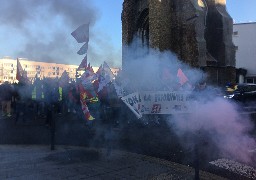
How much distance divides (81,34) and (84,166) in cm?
490

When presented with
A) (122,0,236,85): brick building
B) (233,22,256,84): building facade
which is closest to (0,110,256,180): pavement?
(122,0,236,85): brick building

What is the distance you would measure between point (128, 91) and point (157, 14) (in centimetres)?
1094

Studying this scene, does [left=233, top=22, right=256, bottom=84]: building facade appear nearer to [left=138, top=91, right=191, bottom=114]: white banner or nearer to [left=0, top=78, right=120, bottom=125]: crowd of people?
[left=0, top=78, right=120, bottom=125]: crowd of people

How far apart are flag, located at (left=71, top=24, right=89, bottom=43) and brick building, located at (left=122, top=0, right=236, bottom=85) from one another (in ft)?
35.8

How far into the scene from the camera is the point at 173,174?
5.61 meters

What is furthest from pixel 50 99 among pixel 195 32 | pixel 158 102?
pixel 195 32

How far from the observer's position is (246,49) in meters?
38.1

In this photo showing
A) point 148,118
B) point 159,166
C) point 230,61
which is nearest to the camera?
point 159,166

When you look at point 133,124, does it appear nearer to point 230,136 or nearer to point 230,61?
point 230,136

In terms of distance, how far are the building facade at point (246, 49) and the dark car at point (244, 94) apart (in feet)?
73.1

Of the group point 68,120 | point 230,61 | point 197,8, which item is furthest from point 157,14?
point 68,120

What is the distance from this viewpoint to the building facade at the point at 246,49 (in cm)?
3750

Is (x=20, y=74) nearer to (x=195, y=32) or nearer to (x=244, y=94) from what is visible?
(x=244, y=94)

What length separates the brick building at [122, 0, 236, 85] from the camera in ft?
63.5
